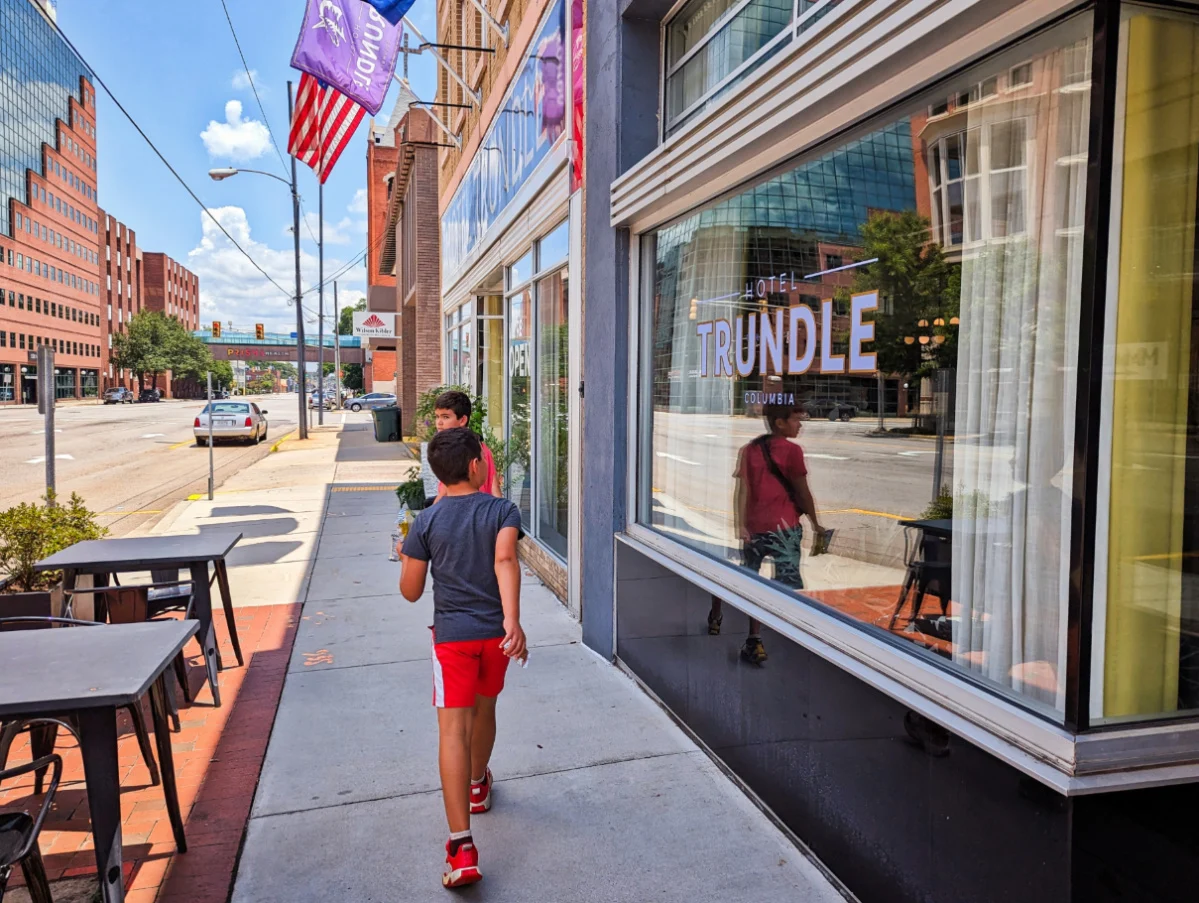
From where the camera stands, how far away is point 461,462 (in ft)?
10.6

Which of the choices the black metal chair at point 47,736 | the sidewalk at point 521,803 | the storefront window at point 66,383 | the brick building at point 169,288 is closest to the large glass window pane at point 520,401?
the sidewalk at point 521,803

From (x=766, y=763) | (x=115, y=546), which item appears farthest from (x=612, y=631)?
(x=115, y=546)

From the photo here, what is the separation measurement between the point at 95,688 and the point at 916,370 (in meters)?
2.82

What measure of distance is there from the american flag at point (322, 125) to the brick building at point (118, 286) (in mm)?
84728

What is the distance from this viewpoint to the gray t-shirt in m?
3.20

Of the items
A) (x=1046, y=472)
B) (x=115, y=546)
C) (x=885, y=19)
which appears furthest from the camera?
(x=115, y=546)

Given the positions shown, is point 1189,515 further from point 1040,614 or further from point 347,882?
point 347,882

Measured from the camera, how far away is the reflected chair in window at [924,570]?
2.84m

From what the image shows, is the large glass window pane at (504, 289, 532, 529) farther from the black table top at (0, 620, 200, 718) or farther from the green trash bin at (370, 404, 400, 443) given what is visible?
the green trash bin at (370, 404, 400, 443)

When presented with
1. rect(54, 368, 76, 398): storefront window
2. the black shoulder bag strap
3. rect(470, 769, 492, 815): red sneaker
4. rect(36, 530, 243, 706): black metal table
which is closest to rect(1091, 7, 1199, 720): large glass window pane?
the black shoulder bag strap

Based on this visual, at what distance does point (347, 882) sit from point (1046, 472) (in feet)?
8.93

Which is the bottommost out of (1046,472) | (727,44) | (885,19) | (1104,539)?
(1104,539)

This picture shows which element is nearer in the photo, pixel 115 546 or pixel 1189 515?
pixel 1189 515

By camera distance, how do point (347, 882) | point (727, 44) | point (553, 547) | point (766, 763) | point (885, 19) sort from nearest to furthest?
point (885, 19), point (347, 882), point (766, 763), point (727, 44), point (553, 547)
